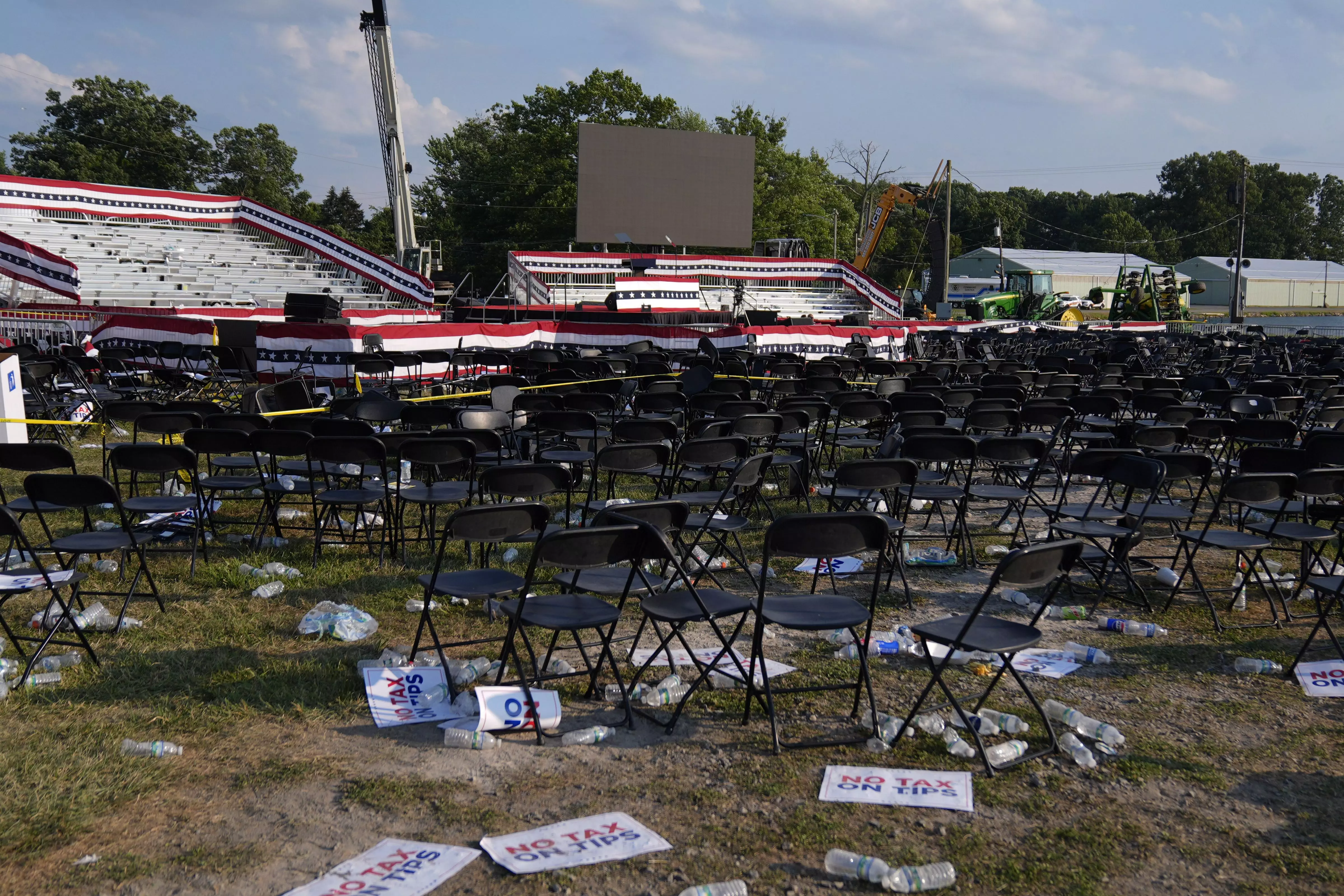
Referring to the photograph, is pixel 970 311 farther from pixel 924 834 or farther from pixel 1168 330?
pixel 924 834

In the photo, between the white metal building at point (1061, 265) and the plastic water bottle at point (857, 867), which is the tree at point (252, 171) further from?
the plastic water bottle at point (857, 867)

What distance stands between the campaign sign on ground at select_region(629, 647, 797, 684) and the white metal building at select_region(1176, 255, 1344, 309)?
65521 mm

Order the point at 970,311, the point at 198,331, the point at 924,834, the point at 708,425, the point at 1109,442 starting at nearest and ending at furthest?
the point at 924,834
the point at 708,425
the point at 1109,442
the point at 198,331
the point at 970,311

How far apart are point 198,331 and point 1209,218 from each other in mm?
82416

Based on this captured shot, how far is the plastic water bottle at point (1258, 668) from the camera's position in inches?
181

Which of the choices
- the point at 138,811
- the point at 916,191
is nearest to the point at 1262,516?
the point at 138,811

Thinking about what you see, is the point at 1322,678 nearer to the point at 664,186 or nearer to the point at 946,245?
the point at 946,245

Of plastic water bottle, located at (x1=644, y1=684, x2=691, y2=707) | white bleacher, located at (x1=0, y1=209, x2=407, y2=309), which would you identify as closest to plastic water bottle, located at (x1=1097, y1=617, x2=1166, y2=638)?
plastic water bottle, located at (x1=644, y1=684, x2=691, y2=707)

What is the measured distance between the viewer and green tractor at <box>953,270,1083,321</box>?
34219 millimetres

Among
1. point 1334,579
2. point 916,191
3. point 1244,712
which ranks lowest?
point 1244,712

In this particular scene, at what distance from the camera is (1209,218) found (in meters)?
79.4

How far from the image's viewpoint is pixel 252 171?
6675cm

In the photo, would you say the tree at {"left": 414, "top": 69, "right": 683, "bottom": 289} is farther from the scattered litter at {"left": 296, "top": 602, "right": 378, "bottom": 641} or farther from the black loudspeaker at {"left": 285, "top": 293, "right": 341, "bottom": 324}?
the scattered litter at {"left": 296, "top": 602, "right": 378, "bottom": 641}

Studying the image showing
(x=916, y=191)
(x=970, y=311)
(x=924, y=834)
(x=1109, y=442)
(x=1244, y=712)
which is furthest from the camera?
(x=916, y=191)
